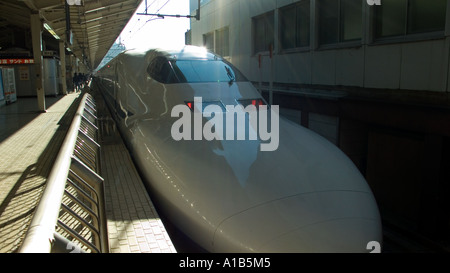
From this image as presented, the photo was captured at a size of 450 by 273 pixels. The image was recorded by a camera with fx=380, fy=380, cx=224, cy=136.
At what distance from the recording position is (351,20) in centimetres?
950

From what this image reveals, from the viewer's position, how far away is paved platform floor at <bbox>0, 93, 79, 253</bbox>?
3.60 m

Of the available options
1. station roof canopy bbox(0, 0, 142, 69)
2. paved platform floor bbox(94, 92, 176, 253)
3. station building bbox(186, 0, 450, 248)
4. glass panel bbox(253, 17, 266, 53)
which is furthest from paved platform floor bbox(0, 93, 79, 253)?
glass panel bbox(253, 17, 266, 53)

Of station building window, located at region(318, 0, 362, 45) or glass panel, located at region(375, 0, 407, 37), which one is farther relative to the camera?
station building window, located at region(318, 0, 362, 45)

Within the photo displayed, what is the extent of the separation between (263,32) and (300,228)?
12.1 metres

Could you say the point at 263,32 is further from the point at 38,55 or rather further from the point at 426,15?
the point at 38,55

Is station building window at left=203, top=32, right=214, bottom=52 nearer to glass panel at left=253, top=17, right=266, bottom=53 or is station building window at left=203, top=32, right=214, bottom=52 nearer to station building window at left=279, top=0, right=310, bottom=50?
glass panel at left=253, top=17, right=266, bottom=53

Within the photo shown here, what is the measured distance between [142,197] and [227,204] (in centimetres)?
125

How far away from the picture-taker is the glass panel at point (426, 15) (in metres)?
6.95

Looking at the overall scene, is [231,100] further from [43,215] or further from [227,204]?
[43,215]

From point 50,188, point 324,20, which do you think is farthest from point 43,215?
point 324,20

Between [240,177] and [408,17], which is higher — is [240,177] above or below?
below

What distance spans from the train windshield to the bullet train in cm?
2

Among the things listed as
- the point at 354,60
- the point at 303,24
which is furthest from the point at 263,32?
the point at 354,60

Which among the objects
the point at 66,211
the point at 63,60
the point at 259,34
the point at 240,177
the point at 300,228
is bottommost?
the point at 300,228
